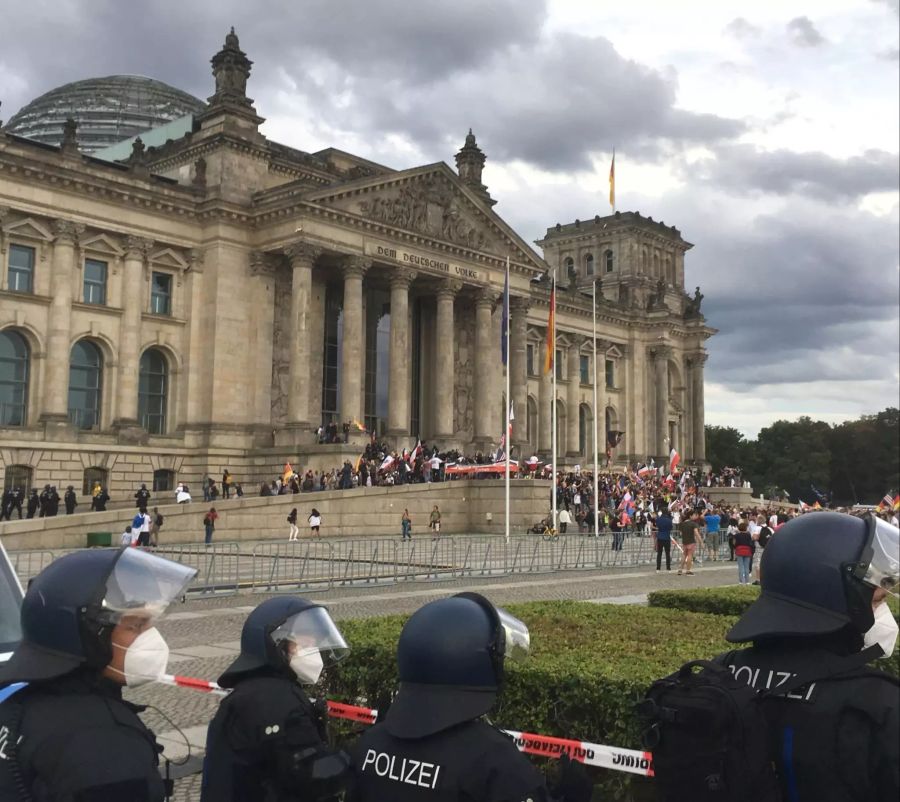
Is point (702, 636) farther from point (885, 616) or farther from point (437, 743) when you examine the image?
point (437, 743)

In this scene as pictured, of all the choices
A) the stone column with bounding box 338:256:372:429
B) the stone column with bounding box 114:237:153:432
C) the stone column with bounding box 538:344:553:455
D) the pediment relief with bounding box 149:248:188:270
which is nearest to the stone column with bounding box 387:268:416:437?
the stone column with bounding box 338:256:372:429

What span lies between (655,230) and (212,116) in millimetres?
46105

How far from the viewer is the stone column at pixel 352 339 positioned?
48.5 metres

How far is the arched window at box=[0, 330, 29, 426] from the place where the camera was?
4147 centimetres

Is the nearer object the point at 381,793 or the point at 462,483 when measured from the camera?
the point at 381,793

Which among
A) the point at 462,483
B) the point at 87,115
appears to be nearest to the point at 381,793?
the point at 462,483

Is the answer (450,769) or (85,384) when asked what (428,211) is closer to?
(85,384)

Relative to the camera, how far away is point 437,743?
10.2 ft

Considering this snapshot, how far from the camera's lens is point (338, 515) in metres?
39.6

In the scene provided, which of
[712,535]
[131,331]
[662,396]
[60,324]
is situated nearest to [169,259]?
[131,331]

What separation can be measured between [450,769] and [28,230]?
43.7 metres

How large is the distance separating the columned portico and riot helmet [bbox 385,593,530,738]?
44953mm

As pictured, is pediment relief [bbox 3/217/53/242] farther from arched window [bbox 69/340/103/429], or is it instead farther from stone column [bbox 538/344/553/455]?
stone column [bbox 538/344/553/455]

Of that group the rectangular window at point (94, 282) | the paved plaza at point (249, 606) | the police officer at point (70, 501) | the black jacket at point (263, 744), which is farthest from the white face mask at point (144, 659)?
the rectangular window at point (94, 282)
